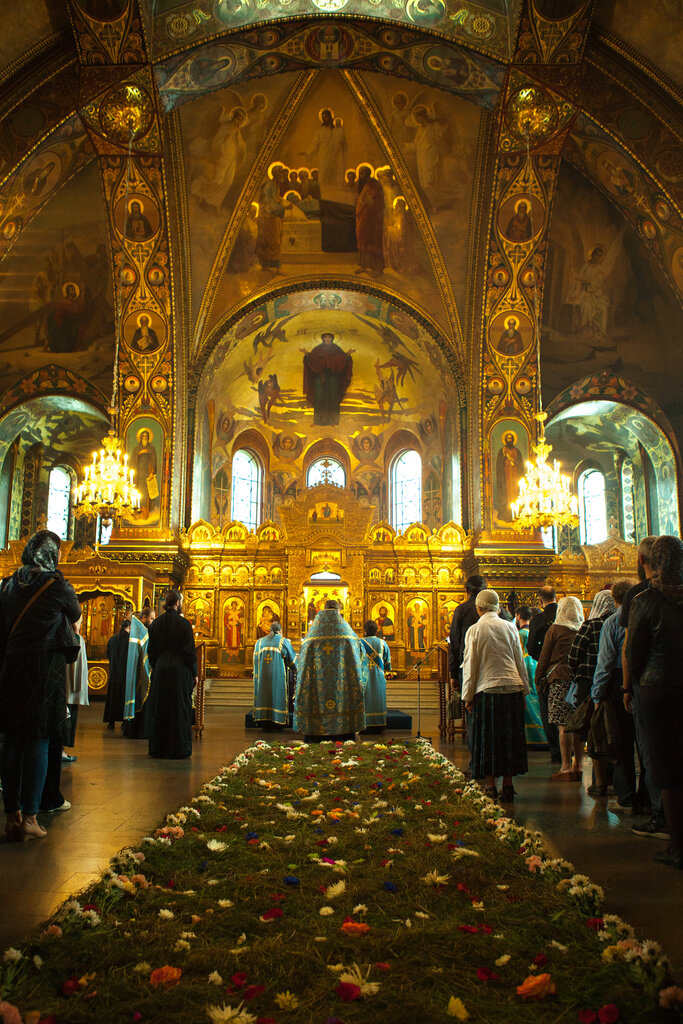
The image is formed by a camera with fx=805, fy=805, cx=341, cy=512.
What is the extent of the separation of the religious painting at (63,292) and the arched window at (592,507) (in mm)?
14262

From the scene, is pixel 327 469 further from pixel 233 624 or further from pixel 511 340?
pixel 511 340

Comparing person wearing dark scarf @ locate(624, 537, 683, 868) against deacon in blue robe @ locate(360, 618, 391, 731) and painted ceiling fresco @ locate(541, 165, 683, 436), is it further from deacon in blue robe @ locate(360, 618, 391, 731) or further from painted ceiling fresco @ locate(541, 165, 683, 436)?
painted ceiling fresco @ locate(541, 165, 683, 436)

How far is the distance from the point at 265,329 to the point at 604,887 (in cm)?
2010

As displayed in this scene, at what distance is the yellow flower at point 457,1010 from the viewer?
2544mm

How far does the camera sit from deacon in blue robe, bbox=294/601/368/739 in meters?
9.91

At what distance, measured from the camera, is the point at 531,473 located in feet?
53.4

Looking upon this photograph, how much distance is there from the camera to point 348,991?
105 inches

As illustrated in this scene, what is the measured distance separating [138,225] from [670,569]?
53.8 ft

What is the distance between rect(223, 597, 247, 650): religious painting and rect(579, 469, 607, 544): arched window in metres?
10.5

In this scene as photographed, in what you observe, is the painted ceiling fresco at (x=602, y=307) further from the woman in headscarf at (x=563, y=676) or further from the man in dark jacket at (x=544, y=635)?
the woman in headscarf at (x=563, y=676)

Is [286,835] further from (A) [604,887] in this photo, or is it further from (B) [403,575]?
(B) [403,575]

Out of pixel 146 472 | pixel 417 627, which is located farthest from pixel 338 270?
pixel 417 627

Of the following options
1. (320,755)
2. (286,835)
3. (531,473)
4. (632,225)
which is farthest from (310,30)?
(286,835)

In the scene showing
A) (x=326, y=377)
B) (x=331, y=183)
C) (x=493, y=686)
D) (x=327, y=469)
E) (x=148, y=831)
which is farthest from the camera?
(x=327, y=469)
